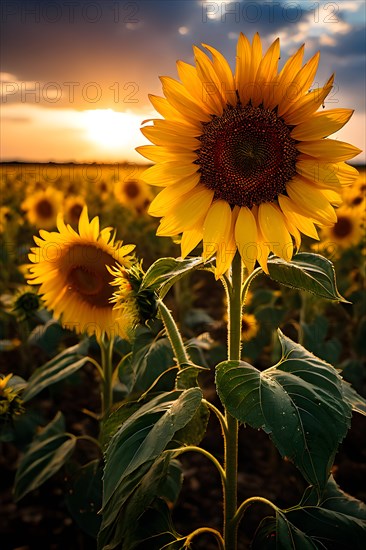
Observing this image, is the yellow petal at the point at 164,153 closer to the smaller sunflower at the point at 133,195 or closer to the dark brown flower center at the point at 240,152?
the dark brown flower center at the point at 240,152

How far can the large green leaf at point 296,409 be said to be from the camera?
140 cm

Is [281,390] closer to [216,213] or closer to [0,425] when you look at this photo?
[216,213]

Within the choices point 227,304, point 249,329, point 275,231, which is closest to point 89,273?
point 227,304

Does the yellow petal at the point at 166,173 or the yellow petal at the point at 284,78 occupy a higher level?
the yellow petal at the point at 284,78

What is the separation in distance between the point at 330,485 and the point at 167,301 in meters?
4.90

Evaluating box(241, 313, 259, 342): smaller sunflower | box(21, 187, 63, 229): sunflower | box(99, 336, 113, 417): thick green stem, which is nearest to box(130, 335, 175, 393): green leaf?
box(99, 336, 113, 417): thick green stem

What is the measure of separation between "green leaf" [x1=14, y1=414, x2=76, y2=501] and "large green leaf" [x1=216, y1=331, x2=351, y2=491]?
4.29ft

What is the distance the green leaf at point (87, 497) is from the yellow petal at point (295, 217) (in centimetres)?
147

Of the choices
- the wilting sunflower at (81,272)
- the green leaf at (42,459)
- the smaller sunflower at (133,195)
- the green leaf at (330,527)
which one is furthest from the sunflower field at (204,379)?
the smaller sunflower at (133,195)

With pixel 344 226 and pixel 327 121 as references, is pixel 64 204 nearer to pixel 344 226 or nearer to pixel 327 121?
pixel 344 226

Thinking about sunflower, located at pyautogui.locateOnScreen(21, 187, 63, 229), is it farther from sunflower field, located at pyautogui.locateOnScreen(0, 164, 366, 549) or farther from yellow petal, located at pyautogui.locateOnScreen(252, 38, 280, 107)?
yellow petal, located at pyautogui.locateOnScreen(252, 38, 280, 107)

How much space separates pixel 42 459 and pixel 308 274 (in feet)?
5.24

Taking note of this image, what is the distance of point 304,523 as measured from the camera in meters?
1.84

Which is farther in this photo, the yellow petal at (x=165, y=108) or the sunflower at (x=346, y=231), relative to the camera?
the sunflower at (x=346, y=231)
